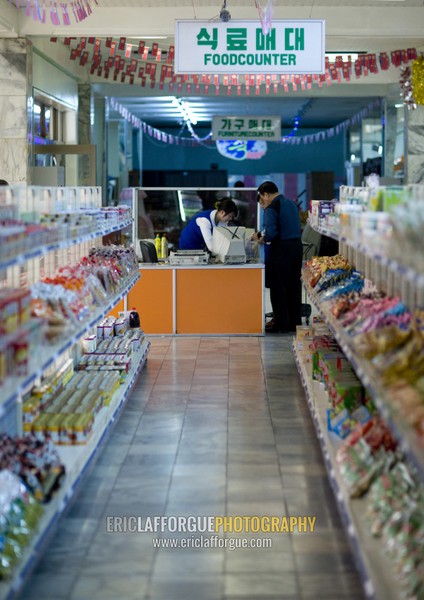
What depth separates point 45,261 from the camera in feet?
22.8

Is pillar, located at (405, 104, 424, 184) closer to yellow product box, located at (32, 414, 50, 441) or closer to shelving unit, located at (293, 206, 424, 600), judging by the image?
shelving unit, located at (293, 206, 424, 600)

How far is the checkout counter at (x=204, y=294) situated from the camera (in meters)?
10.6

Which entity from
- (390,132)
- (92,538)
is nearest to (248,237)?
(92,538)

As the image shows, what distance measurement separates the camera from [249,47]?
8.26m

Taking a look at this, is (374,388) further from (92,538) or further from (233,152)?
(233,152)

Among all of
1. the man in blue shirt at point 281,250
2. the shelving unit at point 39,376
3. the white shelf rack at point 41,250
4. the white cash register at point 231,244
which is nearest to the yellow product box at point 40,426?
the shelving unit at point 39,376

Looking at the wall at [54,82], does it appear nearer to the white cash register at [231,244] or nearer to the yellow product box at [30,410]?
the white cash register at [231,244]

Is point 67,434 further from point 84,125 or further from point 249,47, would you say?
point 84,125

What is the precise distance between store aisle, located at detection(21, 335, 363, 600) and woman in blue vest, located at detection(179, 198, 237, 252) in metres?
3.09

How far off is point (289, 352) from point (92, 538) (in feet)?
18.1

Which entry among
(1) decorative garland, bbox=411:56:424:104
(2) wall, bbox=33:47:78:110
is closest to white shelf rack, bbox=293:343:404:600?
(1) decorative garland, bbox=411:56:424:104

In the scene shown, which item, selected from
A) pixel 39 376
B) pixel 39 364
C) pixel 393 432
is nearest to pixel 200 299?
pixel 39 376

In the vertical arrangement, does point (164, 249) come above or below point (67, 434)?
above

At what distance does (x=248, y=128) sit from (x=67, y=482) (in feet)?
55.5
